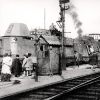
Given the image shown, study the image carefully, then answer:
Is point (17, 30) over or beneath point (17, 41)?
over

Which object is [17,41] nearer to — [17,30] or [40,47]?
[40,47]

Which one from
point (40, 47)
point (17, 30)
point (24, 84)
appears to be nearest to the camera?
point (24, 84)

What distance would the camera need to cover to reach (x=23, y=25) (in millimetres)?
25172

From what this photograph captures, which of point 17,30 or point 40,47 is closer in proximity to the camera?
point 40,47

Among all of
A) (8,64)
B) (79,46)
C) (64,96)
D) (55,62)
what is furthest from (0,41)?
(64,96)

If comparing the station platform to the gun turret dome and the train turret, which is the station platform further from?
the gun turret dome

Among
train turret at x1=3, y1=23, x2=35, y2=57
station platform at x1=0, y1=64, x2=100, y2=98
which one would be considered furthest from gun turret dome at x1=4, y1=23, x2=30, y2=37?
station platform at x1=0, y1=64, x2=100, y2=98

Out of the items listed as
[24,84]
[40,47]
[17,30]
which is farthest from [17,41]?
[24,84]

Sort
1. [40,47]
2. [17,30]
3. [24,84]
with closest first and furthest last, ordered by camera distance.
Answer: [24,84]
[40,47]
[17,30]

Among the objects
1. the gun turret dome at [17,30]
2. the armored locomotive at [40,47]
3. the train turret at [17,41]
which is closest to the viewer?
the armored locomotive at [40,47]

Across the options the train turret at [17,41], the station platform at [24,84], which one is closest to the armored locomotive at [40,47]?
the train turret at [17,41]

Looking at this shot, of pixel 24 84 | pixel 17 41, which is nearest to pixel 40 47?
pixel 17 41

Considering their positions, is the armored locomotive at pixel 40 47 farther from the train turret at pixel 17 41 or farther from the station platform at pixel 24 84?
the station platform at pixel 24 84

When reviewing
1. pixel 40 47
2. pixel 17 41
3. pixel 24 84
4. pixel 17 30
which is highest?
pixel 17 30
